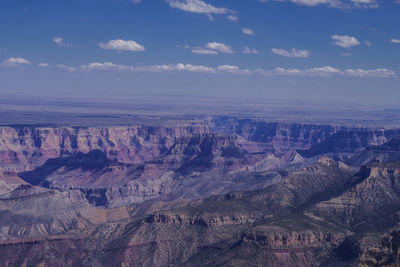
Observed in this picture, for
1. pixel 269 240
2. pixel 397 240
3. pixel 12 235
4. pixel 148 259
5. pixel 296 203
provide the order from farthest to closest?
1. pixel 12 235
2. pixel 296 203
3. pixel 148 259
4. pixel 269 240
5. pixel 397 240

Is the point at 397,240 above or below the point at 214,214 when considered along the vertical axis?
above

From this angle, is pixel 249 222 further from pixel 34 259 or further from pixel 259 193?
pixel 34 259

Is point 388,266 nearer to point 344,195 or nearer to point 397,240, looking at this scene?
point 397,240

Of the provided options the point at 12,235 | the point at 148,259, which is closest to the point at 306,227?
the point at 148,259

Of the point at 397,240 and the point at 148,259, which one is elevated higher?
the point at 397,240

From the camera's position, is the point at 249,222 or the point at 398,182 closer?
the point at 249,222

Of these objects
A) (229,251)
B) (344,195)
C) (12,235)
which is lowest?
(12,235)

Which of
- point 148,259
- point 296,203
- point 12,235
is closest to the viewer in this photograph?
point 148,259

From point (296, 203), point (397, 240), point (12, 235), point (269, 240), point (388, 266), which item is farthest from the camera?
point (12, 235)

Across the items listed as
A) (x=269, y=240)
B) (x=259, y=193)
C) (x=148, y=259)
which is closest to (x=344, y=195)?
(x=259, y=193)
